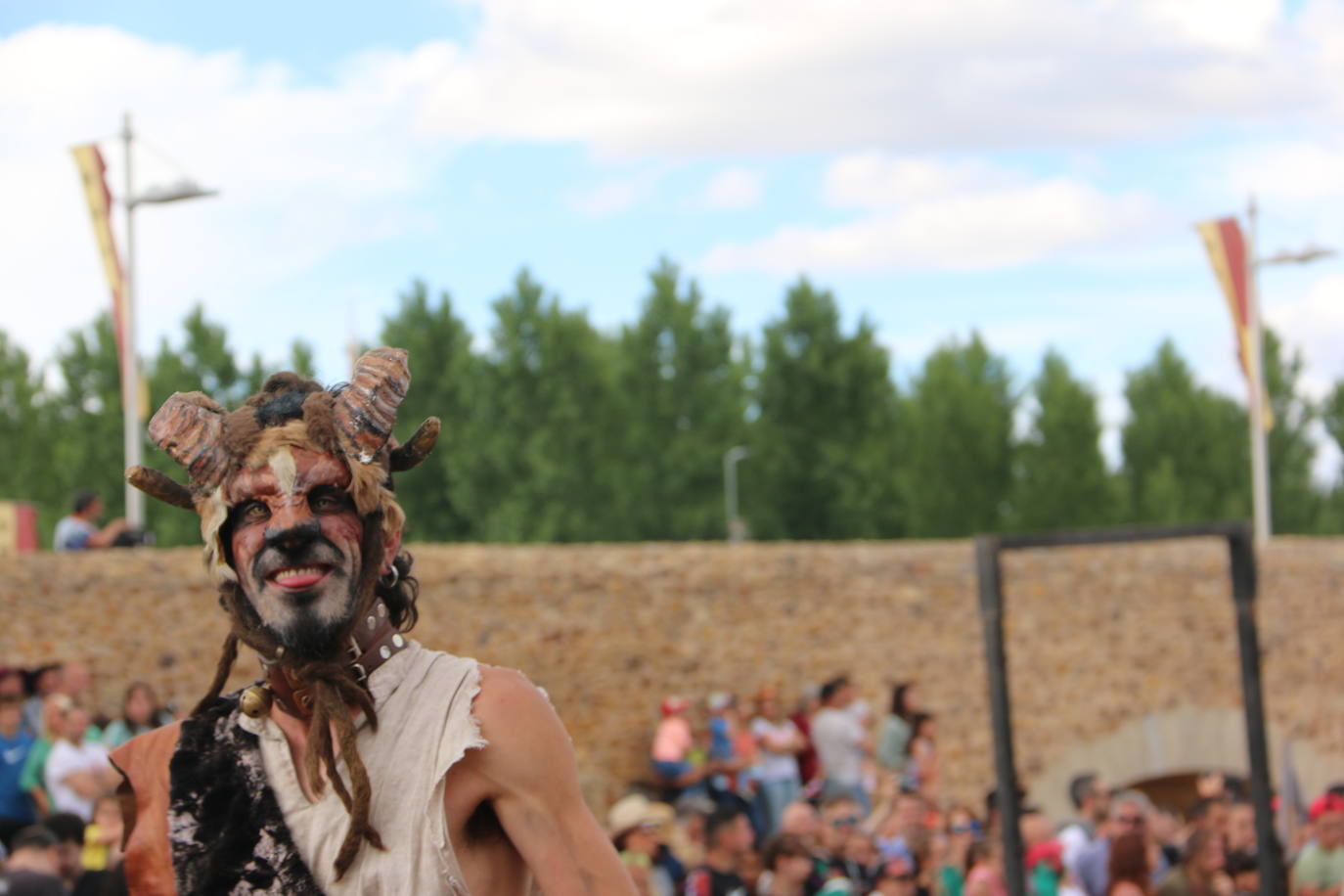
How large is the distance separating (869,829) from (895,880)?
1.93 m

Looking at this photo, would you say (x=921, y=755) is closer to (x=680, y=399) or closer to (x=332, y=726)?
(x=332, y=726)

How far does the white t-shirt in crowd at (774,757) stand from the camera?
12164 mm

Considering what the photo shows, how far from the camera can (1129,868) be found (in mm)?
7840

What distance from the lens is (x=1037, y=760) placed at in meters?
18.0

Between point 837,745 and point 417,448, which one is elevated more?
point 417,448

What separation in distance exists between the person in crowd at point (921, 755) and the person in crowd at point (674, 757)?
61.2 inches

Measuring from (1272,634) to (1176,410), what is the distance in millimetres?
24897

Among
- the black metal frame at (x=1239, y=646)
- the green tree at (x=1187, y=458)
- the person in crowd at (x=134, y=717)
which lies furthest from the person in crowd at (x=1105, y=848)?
the green tree at (x=1187, y=458)

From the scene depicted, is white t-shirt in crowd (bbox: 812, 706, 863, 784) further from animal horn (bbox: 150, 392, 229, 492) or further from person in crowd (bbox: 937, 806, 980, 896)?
animal horn (bbox: 150, 392, 229, 492)

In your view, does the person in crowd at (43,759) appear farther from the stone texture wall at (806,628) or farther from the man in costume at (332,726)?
the man in costume at (332,726)

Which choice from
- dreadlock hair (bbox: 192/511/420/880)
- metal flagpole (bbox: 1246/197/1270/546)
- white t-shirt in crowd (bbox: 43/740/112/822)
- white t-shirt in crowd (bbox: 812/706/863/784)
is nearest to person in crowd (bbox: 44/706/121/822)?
white t-shirt in crowd (bbox: 43/740/112/822)

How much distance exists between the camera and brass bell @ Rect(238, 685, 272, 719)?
7.68ft

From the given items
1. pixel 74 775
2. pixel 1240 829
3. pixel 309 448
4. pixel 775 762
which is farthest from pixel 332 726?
pixel 775 762

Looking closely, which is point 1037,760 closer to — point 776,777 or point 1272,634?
point 1272,634
